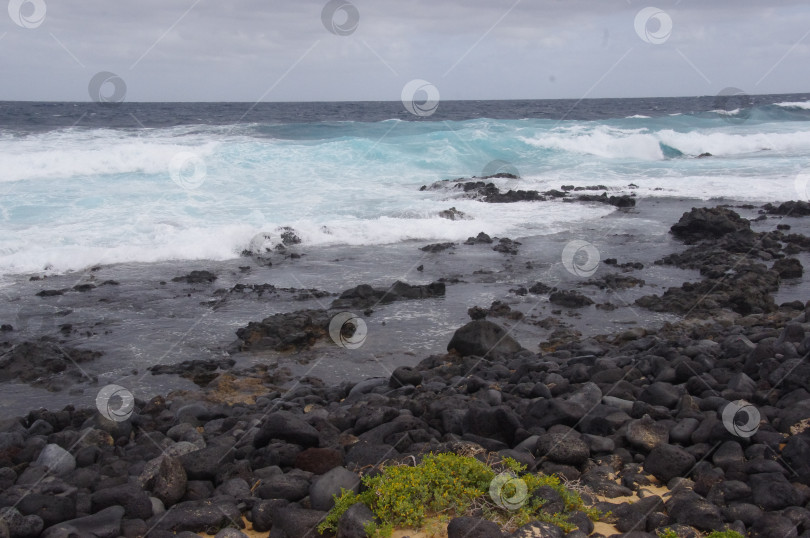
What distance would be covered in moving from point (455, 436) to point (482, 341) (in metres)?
3.74

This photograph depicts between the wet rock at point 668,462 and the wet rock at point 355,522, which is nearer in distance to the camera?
the wet rock at point 355,522

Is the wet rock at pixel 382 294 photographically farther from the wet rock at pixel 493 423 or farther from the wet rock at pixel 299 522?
the wet rock at pixel 299 522

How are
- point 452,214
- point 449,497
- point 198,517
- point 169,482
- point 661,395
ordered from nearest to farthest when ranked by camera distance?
point 449,497
point 198,517
point 169,482
point 661,395
point 452,214

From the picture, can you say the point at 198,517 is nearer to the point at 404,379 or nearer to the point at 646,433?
the point at 646,433

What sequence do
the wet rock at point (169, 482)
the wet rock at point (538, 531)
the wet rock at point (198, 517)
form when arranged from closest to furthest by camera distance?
the wet rock at point (538, 531) < the wet rock at point (198, 517) < the wet rock at point (169, 482)

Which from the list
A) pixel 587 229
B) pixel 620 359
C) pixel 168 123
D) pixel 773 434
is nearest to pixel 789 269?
pixel 587 229

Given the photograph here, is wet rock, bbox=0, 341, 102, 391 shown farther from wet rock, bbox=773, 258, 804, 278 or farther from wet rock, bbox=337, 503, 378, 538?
wet rock, bbox=773, 258, 804, 278

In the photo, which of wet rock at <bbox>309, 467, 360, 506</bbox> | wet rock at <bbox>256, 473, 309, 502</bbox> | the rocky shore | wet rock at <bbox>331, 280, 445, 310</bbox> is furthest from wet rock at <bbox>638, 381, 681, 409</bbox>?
wet rock at <bbox>331, 280, 445, 310</bbox>

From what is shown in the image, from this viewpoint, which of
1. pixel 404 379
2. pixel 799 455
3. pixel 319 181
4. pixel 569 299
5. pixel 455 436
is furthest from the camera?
pixel 319 181

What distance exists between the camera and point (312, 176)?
92.3ft

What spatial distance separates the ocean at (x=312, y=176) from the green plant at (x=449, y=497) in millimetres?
11953

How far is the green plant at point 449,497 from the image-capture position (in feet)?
13.5

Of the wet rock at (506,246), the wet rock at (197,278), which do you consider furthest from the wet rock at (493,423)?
the wet rock at (506,246)

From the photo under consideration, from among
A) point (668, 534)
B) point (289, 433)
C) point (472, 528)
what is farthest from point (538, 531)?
point (289, 433)
